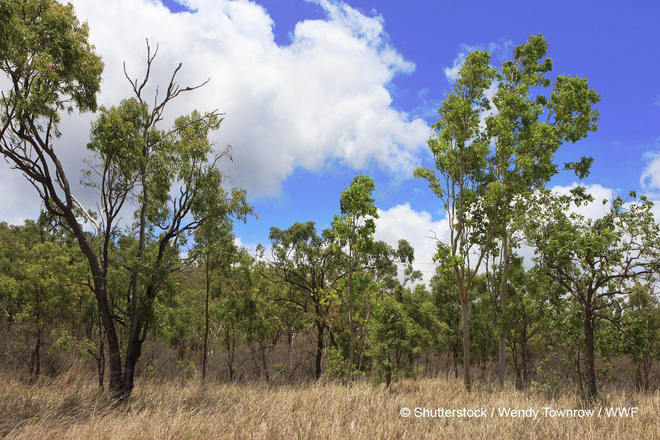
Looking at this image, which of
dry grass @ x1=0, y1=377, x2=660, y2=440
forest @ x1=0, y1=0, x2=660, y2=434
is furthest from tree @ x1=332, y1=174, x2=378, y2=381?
dry grass @ x1=0, y1=377, x2=660, y2=440

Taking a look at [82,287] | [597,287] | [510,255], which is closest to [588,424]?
[597,287]

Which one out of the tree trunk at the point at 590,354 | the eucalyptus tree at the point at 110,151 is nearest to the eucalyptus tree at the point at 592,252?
the tree trunk at the point at 590,354

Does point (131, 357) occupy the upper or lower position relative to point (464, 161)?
lower

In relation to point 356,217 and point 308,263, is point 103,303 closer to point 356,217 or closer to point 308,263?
point 356,217

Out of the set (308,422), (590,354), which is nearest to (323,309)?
(590,354)

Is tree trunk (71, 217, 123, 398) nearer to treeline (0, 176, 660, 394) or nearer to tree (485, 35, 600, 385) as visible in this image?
treeline (0, 176, 660, 394)

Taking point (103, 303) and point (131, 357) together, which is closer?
point (103, 303)

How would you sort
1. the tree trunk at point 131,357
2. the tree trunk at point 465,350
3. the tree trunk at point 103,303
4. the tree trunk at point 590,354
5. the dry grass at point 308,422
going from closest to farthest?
the dry grass at point 308,422, the tree trunk at point 590,354, the tree trunk at point 103,303, the tree trunk at point 131,357, the tree trunk at point 465,350

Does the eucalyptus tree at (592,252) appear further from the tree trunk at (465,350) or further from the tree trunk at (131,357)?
the tree trunk at (131,357)

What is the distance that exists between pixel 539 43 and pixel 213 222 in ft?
51.9

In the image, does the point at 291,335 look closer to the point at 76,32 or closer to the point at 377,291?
the point at 377,291

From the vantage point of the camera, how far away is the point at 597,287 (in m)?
11.8

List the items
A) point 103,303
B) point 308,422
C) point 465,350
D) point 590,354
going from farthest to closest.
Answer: point 465,350 → point 103,303 → point 590,354 → point 308,422

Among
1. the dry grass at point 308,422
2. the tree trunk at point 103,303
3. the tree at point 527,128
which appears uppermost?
the tree at point 527,128
